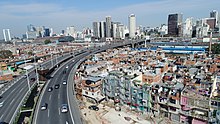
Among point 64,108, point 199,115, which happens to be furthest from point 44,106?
point 199,115

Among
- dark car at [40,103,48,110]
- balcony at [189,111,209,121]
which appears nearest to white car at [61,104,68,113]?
dark car at [40,103,48,110]

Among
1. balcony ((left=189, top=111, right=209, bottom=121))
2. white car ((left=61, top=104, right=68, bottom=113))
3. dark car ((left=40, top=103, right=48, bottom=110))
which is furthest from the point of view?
dark car ((left=40, top=103, right=48, bottom=110))

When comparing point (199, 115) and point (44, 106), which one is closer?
point (199, 115)

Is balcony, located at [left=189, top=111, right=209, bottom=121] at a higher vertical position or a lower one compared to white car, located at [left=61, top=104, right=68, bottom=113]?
lower

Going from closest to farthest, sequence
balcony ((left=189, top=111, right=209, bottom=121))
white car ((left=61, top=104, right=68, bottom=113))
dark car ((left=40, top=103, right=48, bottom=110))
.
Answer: balcony ((left=189, top=111, right=209, bottom=121)), white car ((left=61, top=104, right=68, bottom=113)), dark car ((left=40, top=103, right=48, bottom=110))

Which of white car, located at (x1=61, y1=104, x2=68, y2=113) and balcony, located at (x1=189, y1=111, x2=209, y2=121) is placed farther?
white car, located at (x1=61, y1=104, x2=68, y2=113)

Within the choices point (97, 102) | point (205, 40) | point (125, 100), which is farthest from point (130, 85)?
point (205, 40)

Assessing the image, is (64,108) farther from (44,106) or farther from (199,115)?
(199,115)

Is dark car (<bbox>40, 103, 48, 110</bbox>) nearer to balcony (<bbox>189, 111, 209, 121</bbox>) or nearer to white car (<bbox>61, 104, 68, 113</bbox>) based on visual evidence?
white car (<bbox>61, 104, 68, 113</bbox>)

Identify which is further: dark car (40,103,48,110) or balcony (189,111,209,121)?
dark car (40,103,48,110)

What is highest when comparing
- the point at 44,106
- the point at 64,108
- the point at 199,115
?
the point at 64,108

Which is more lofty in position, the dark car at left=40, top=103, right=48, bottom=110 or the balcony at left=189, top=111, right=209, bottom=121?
the dark car at left=40, top=103, right=48, bottom=110
